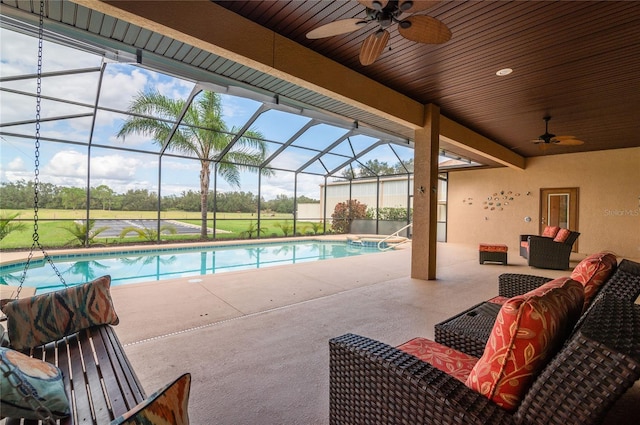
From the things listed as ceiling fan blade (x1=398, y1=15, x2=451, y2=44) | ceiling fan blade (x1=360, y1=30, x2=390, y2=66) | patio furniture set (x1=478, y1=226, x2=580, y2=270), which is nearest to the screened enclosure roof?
ceiling fan blade (x1=360, y1=30, x2=390, y2=66)

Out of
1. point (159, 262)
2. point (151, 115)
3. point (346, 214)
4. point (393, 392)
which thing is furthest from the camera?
point (346, 214)

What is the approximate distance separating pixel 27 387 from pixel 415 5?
298cm

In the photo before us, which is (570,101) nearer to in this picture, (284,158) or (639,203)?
(639,203)

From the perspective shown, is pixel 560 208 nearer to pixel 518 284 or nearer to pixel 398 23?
pixel 518 284

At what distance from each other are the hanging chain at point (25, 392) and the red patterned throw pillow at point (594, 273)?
8.30 ft

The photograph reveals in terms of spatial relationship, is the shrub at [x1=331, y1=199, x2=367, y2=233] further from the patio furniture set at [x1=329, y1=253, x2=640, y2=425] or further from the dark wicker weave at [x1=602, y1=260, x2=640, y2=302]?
the patio furniture set at [x1=329, y1=253, x2=640, y2=425]

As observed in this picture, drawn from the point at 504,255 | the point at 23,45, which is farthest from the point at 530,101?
the point at 23,45

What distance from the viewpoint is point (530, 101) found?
5.01 metres

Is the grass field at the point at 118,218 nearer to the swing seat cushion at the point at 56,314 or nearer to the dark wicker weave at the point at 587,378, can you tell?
the swing seat cushion at the point at 56,314

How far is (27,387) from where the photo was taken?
101 centimetres

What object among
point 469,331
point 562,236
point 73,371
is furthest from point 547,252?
point 73,371

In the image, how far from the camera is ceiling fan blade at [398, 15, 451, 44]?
237 centimetres

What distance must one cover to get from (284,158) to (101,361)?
394 inches

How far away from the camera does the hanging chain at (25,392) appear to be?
96 centimetres
